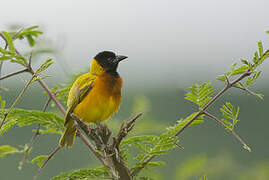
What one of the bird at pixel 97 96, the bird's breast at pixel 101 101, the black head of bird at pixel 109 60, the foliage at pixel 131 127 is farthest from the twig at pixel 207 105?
the black head of bird at pixel 109 60

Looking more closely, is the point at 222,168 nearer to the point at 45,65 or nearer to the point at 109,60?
the point at 109,60

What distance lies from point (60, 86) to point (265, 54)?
3.32 feet

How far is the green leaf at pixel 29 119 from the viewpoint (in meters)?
1.36

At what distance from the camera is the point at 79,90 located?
2234mm

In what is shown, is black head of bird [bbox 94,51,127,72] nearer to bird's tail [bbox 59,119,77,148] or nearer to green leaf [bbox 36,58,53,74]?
bird's tail [bbox 59,119,77,148]

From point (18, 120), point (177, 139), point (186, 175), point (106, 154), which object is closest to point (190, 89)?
point (177, 139)

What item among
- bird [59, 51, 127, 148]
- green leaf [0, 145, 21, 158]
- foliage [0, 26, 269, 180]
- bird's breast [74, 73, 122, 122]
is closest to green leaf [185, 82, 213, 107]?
foliage [0, 26, 269, 180]

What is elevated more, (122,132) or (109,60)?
(122,132)

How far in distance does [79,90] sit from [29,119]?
83 centimetres

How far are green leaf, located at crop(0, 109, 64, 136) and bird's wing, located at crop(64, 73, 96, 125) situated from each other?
42cm

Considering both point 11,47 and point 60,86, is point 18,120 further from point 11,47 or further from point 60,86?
point 60,86

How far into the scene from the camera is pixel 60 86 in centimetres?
185

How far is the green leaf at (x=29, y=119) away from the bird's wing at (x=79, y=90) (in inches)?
16.5

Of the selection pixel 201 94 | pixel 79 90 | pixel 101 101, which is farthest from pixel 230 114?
pixel 101 101
